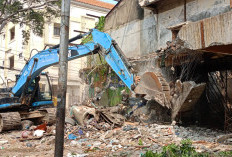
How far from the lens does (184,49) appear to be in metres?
7.73

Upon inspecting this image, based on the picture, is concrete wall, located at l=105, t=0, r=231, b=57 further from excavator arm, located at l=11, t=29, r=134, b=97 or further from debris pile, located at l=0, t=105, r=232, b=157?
→ debris pile, located at l=0, t=105, r=232, b=157

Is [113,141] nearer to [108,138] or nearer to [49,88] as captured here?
[108,138]

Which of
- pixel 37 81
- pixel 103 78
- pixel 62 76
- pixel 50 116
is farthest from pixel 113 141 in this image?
pixel 103 78

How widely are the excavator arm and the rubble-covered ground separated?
1673mm

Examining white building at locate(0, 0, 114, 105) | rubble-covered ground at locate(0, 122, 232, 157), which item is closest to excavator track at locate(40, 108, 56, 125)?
rubble-covered ground at locate(0, 122, 232, 157)

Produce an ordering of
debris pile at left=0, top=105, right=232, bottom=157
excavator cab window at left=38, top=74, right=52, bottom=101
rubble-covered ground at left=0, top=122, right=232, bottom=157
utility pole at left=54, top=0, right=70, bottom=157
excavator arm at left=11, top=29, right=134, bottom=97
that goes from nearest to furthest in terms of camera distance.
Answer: utility pole at left=54, top=0, right=70, bottom=157 < rubble-covered ground at left=0, top=122, right=232, bottom=157 < debris pile at left=0, top=105, right=232, bottom=157 < excavator arm at left=11, top=29, right=134, bottom=97 < excavator cab window at left=38, top=74, right=52, bottom=101

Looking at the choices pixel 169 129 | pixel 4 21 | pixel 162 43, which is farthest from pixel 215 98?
pixel 4 21

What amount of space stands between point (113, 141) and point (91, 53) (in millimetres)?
3697

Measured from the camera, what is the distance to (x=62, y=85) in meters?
4.62

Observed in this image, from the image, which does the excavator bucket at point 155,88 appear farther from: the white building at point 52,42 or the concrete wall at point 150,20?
the white building at point 52,42

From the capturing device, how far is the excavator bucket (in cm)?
753

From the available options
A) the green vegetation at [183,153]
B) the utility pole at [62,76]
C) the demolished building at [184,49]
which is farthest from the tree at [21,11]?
the green vegetation at [183,153]

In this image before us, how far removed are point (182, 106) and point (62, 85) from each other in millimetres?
4058

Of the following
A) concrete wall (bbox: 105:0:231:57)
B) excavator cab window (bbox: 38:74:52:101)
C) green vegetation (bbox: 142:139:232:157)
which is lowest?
green vegetation (bbox: 142:139:232:157)
